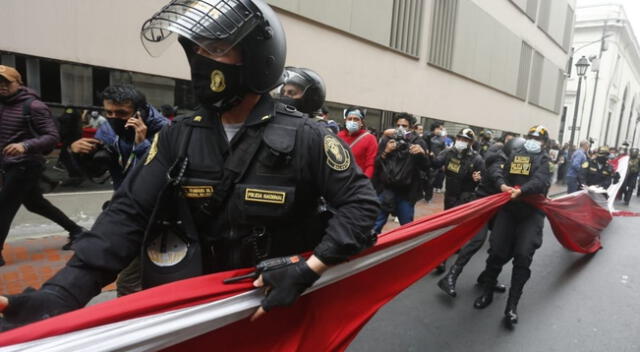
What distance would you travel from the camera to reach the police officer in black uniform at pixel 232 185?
1428 millimetres

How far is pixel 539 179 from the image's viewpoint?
12.2 feet

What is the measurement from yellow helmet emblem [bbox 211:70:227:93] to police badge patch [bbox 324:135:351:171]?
46 cm

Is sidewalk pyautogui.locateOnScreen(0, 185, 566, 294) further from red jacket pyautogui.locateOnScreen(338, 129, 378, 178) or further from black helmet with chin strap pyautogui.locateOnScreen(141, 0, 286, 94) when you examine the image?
black helmet with chin strap pyautogui.locateOnScreen(141, 0, 286, 94)

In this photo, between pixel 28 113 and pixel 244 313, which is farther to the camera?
pixel 28 113

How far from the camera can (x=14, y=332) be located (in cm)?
100

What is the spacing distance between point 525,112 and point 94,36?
20133 mm

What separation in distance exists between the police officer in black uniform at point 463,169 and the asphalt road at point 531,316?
93 cm

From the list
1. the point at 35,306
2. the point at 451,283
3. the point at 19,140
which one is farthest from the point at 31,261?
the point at 451,283

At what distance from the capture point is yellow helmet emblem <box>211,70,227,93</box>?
5.02ft

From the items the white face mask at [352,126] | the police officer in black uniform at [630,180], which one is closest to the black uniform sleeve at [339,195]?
the white face mask at [352,126]

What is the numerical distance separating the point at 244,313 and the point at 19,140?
3585mm

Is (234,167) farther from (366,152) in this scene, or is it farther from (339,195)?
(366,152)

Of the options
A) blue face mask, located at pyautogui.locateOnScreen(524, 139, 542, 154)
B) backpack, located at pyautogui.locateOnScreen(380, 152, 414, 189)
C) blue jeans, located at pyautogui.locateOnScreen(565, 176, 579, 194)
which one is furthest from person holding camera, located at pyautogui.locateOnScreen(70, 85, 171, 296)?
blue jeans, located at pyautogui.locateOnScreen(565, 176, 579, 194)

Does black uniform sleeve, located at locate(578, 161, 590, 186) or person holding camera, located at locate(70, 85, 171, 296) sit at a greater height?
person holding camera, located at locate(70, 85, 171, 296)
